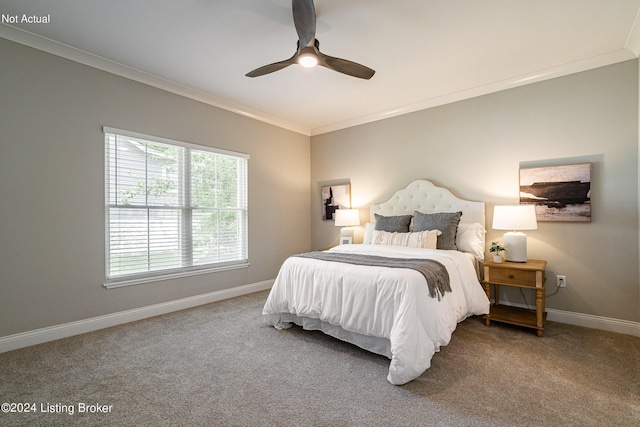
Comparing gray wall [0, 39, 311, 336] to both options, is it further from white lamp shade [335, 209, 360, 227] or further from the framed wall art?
the framed wall art

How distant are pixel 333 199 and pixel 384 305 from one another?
3.06m

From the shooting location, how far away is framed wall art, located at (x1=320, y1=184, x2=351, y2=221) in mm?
4965

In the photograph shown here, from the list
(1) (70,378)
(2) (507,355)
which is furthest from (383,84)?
(1) (70,378)

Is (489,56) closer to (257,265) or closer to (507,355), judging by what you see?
(507,355)

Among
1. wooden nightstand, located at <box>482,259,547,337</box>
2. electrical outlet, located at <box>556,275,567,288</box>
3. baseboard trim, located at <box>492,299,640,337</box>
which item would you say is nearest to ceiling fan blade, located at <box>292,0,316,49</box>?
wooden nightstand, located at <box>482,259,547,337</box>

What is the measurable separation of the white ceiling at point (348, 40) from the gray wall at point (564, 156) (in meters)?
0.24

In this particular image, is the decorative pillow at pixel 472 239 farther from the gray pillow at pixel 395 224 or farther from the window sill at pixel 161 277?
the window sill at pixel 161 277

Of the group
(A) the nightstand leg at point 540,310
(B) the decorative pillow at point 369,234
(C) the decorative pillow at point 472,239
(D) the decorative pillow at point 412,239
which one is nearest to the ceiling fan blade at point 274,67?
(D) the decorative pillow at point 412,239

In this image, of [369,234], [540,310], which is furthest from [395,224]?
[540,310]

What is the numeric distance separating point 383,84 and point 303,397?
3359 mm

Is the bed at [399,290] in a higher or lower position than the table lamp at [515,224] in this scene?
lower

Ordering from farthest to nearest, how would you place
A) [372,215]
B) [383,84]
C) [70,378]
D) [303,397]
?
[372,215] < [383,84] < [70,378] < [303,397]

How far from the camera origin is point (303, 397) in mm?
1890

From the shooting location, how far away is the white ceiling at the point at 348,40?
2.30m
